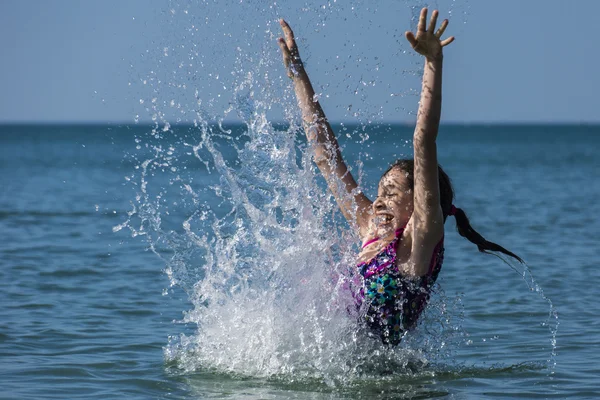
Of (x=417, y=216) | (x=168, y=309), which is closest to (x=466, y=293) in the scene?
(x=168, y=309)

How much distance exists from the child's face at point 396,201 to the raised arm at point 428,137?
30 centimetres

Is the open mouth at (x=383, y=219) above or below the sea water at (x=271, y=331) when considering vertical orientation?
above

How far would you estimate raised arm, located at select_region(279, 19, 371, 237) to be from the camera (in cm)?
570

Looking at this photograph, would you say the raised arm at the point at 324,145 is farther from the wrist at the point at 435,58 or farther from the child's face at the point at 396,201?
the wrist at the point at 435,58

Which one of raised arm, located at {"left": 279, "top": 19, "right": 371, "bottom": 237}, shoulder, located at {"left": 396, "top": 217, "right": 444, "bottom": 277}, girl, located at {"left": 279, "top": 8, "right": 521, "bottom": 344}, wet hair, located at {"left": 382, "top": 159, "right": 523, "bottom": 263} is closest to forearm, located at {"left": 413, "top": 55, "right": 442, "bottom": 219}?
girl, located at {"left": 279, "top": 8, "right": 521, "bottom": 344}

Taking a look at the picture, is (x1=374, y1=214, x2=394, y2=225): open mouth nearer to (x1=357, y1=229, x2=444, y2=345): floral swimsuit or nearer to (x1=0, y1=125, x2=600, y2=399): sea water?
(x1=357, y1=229, x2=444, y2=345): floral swimsuit

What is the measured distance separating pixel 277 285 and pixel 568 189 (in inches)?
848

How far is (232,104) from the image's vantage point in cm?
621

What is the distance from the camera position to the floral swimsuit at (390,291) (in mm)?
5371

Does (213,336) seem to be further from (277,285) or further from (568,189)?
(568,189)

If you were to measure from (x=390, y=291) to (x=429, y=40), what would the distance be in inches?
61.1

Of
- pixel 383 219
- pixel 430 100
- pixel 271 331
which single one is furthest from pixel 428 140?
pixel 271 331

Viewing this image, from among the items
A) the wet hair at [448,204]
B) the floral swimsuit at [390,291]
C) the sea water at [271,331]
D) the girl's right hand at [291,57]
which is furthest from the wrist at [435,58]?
the sea water at [271,331]

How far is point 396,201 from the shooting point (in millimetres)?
5453
